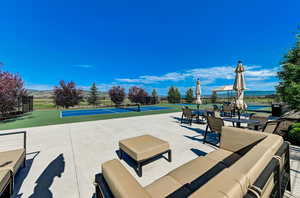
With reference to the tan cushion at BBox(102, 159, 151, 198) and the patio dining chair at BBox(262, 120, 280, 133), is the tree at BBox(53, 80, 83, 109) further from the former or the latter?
the patio dining chair at BBox(262, 120, 280, 133)

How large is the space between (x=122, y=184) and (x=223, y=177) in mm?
747

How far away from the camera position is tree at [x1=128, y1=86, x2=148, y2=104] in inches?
802

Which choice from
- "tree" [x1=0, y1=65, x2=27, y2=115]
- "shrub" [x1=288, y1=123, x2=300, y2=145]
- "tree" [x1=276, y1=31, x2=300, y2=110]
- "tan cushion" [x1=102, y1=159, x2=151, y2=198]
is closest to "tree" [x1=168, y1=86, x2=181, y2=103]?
"tree" [x1=276, y1=31, x2=300, y2=110]

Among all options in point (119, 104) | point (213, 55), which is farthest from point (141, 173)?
point (213, 55)

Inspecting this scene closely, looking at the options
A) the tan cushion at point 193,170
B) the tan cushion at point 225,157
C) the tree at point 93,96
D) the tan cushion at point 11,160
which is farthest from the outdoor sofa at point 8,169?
the tree at point 93,96

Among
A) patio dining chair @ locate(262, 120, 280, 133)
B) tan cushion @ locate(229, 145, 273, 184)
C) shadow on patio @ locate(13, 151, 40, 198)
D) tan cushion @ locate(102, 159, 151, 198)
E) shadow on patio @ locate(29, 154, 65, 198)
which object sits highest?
tan cushion @ locate(229, 145, 273, 184)

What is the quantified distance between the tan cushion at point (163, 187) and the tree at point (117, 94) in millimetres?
17135

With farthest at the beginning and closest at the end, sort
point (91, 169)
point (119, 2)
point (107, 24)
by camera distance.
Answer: point (107, 24) < point (119, 2) < point (91, 169)

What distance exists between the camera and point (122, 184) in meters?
0.91

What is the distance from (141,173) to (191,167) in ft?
3.46

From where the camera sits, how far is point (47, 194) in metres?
1.89

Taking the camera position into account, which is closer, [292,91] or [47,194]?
[47,194]

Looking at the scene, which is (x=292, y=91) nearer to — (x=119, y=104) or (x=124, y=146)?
(x=124, y=146)

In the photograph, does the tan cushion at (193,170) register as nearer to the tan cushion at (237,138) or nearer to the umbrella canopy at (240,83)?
the tan cushion at (237,138)
